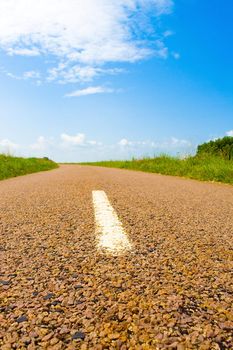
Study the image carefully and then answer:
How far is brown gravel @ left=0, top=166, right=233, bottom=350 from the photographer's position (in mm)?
1147

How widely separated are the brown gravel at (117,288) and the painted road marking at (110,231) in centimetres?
6

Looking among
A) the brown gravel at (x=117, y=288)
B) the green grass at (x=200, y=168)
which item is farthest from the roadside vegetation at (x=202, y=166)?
the brown gravel at (x=117, y=288)

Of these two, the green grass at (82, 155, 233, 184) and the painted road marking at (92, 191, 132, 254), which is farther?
the green grass at (82, 155, 233, 184)

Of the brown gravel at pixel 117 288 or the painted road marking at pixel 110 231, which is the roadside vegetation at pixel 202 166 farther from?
the brown gravel at pixel 117 288

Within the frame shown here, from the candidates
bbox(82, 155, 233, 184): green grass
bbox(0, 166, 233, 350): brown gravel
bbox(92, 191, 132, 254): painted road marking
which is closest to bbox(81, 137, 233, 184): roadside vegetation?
bbox(82, 155, 233, 184): green grass

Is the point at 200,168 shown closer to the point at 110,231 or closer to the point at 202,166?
the point at 202,166

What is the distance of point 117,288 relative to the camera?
4.95 ft

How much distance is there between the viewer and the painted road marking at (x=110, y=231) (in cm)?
210

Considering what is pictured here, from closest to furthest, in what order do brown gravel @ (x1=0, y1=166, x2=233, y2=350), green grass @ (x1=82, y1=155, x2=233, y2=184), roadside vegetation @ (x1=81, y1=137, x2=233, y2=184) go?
1. brown gravel @ (x1=0, y1=166, x2=233, y2=350)
2. green grass @ (x1=82, y1=155, x2=233, y2=184)
3. roadside vegetation @ (x1=81, y1=137, x2=233, y2=184)

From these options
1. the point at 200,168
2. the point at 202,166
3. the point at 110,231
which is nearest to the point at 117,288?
the point at 110,231

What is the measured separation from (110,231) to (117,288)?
1022mm

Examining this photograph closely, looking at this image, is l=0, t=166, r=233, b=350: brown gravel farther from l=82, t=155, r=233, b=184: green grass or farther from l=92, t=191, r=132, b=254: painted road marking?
l=82, t=155, r=233, b=184: green grass

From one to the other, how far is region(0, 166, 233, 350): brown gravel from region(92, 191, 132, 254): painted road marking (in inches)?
2.2

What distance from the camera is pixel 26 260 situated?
1.91 m
